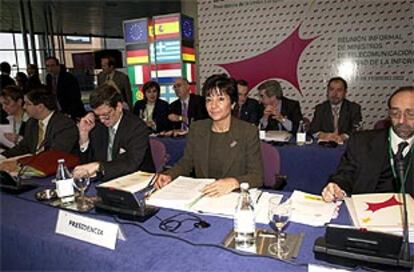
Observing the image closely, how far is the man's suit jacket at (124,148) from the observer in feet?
7.11

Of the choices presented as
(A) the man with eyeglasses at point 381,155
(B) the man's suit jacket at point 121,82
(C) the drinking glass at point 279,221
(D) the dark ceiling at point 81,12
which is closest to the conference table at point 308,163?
(A) the man with eyeglasses at point 381,155

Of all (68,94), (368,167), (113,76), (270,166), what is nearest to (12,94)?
(68,94)

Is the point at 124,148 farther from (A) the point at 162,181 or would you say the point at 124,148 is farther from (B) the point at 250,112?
(B) the point at 250,112

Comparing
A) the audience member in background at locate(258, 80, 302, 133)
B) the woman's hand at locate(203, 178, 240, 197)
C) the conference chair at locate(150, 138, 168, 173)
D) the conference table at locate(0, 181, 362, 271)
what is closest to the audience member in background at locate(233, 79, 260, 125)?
the audience member in background at locate(258, 80, 302, 133)

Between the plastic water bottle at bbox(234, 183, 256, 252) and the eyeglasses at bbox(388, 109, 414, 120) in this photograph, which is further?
Answer: the eyeglasses at bbox(388, 109, 414, 120)

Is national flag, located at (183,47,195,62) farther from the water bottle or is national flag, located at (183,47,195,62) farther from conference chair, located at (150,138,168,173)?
the water bottle

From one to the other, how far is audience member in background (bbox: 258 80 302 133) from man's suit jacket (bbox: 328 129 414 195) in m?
1.95

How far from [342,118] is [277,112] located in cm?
69

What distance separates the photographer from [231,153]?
2139mm

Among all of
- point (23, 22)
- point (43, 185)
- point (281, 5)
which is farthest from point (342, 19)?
point (23, 22)

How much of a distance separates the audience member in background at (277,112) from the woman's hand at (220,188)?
7.46 feet

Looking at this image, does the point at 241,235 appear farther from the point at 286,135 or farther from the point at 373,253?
the point at 286,135

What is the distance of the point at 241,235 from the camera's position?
1.24m

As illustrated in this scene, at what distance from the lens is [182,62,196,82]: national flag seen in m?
7.53
